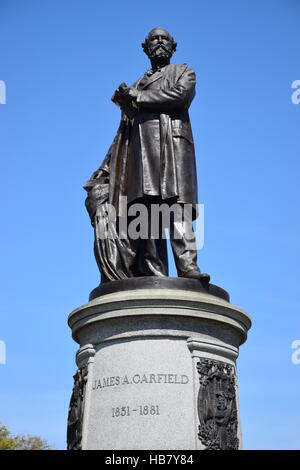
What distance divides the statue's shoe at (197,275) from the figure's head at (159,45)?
3975 mm

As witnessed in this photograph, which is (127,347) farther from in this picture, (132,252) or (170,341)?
(132,252)

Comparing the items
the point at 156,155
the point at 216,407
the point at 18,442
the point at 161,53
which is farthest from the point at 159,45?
the point at 18,442

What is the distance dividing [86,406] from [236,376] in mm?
2185

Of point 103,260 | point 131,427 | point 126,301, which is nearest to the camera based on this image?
point 131,427

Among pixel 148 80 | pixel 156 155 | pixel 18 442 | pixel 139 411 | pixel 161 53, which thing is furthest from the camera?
pixel 18 442

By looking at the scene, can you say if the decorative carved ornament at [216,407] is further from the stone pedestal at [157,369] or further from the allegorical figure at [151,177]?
the allegorical figure at [151,177]

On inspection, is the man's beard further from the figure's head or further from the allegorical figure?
the allegorical figure

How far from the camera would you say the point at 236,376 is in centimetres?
965

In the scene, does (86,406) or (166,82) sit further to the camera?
(166,82)

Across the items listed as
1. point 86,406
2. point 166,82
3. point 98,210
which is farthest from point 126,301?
point 166,82

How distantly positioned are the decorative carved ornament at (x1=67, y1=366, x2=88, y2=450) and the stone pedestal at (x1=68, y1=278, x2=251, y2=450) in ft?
0.05

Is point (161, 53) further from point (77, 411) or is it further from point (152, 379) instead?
point (77, 411)

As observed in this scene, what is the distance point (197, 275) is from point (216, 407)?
6.40 feet

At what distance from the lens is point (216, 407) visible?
347 inches
